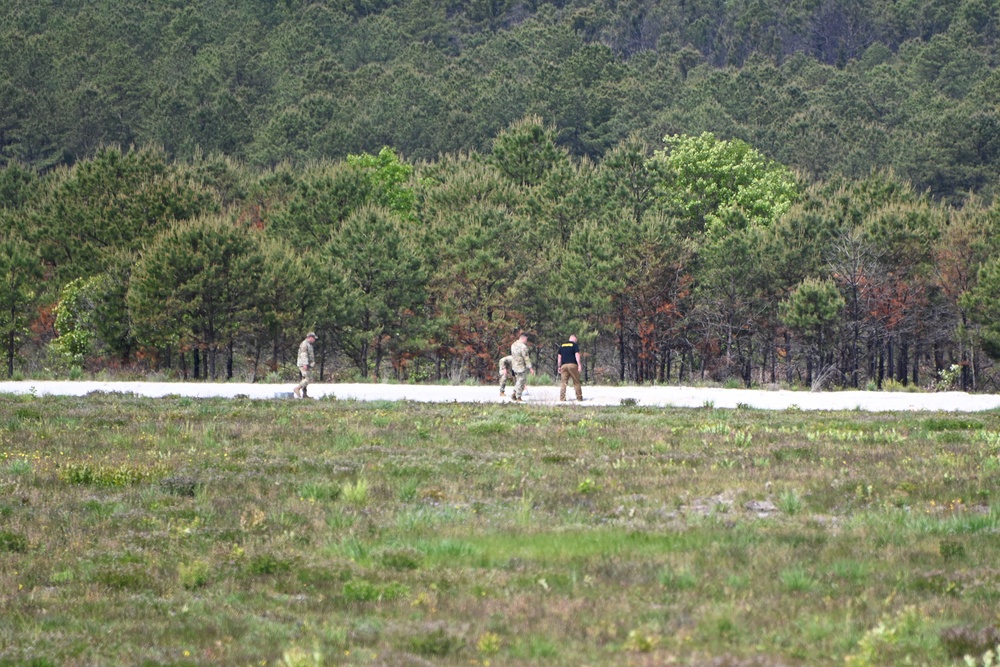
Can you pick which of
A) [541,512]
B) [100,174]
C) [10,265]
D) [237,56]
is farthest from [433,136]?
[541,512]

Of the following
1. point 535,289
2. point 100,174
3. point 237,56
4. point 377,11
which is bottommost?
point 535,289

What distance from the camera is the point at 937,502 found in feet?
56.9

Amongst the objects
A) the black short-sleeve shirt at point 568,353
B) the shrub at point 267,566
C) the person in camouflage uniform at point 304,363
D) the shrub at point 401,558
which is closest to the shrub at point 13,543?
the shrub at point 267,566

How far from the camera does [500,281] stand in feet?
222

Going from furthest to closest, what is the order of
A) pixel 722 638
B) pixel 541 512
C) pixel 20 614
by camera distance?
pixel 541 512 < pixel 20 614 < pixel 722 638

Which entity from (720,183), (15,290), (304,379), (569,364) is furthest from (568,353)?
(720,183)

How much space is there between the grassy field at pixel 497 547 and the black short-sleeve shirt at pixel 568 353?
9.33 metres

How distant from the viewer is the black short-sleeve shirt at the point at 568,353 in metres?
35.1

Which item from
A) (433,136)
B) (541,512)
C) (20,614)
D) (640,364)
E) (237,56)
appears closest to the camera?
(20,614)

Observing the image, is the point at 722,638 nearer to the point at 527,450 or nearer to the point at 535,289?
the point at 527,450

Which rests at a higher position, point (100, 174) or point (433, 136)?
point (433, 136)

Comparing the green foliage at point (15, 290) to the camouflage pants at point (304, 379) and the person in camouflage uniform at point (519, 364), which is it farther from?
the person in camouflage uniform at point (519, 364)

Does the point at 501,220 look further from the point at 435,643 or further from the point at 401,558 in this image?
the point at 435,643

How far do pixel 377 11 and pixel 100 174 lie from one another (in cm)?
8815
